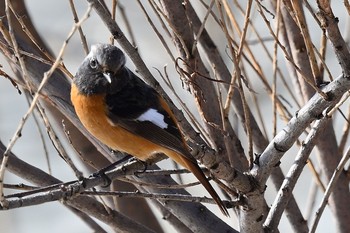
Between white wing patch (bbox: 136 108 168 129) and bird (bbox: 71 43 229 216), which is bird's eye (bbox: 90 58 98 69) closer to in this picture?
bird (bbox: 71 43 229 216)

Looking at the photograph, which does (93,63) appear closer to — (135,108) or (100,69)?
(100,69)

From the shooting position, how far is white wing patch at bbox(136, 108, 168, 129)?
11.3ft

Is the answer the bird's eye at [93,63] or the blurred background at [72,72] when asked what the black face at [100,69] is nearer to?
the bird's eye at [93,63]

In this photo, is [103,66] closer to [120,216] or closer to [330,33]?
[120,216]

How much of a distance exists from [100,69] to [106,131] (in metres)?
0.32

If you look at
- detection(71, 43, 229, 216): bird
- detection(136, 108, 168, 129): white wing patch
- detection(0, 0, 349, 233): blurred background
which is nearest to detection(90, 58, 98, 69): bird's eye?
detection(71, 43, 229, 216): bird

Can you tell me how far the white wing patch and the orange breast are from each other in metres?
0.10

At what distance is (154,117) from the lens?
11.6 feet

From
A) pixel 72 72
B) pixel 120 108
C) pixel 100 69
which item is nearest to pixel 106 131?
pixel 120 108

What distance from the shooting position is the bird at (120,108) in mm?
3441

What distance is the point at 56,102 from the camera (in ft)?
11.5

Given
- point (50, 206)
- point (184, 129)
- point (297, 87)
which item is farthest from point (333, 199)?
point (50, 206)

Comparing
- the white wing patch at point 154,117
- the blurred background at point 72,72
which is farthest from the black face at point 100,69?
the blurred background at point 72,72

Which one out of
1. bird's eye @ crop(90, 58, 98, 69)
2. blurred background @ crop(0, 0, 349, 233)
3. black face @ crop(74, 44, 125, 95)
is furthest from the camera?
blurred background @ crop(0, 0, 349, 233)
